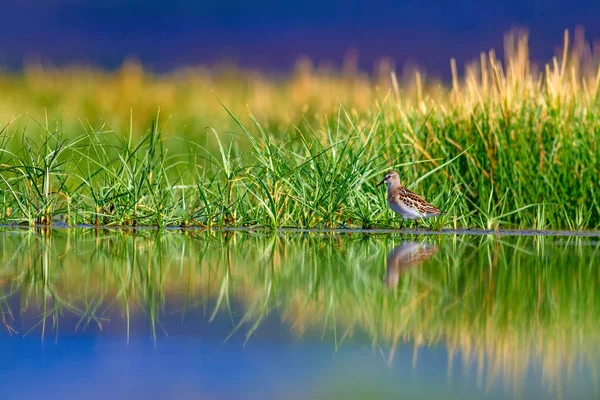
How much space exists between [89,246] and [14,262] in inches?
33.7

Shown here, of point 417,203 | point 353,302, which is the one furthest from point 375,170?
point 353,302

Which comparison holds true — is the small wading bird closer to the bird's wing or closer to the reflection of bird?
the bird's wing

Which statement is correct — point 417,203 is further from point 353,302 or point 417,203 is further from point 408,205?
point 353,302

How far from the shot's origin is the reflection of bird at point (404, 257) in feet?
17.3

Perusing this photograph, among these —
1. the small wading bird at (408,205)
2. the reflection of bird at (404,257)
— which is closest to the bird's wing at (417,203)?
the small wading bird at (408,205)

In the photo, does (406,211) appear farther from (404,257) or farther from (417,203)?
(404,257)

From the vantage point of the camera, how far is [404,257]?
602 cm

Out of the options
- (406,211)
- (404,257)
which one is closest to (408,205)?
(406,211)

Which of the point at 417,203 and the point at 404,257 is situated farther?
the point at 417,203

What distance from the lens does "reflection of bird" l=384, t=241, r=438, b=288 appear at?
17.3ft

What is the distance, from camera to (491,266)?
5801 millimetres

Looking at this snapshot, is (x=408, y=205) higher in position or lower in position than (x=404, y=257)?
higher

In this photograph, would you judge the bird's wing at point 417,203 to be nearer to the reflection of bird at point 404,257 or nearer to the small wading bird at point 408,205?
the small wading bird at point 408,205

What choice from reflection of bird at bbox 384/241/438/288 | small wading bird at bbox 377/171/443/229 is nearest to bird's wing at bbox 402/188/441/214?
small wading bird at bbox 377/171/443/229
